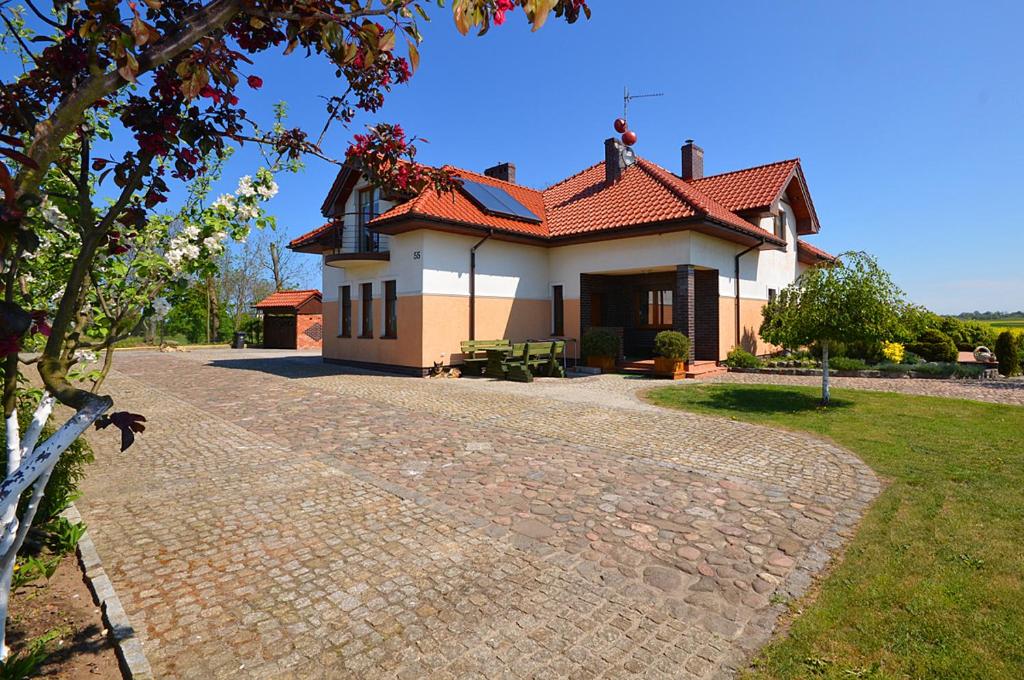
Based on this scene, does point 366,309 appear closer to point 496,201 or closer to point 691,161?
point 496,201

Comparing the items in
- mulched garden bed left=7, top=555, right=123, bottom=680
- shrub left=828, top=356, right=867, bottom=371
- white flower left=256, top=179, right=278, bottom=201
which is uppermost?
white flower left=256, top=179, right=278, bottom=201

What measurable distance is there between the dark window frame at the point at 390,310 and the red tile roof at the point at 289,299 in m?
16.5

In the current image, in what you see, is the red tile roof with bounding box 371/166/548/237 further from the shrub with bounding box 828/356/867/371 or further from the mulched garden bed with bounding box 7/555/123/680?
the mulched garden bed with bounding box 7/555/123/680

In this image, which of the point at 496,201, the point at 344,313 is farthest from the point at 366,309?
the point at 496,201

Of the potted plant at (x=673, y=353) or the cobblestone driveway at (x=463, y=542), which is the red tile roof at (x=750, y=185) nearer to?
the potted plant at (x=673, y=353)

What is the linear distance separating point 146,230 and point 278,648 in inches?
105

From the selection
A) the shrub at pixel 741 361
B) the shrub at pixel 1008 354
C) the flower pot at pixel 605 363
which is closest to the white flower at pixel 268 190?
the flower pot at pixel 605 363

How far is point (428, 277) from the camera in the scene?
49.9 feet

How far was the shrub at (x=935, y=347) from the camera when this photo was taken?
58.0 feet

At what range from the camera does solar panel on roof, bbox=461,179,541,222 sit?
16.9m

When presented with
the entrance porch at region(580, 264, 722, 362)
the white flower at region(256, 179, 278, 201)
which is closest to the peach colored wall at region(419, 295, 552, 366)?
the entrance porch at region(580, 264, 722, 362)

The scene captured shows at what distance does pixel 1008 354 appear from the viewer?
47.4 feet

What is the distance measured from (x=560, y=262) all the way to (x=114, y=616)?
1584 centimetres

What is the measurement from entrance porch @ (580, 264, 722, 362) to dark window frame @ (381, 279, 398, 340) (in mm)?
5868
